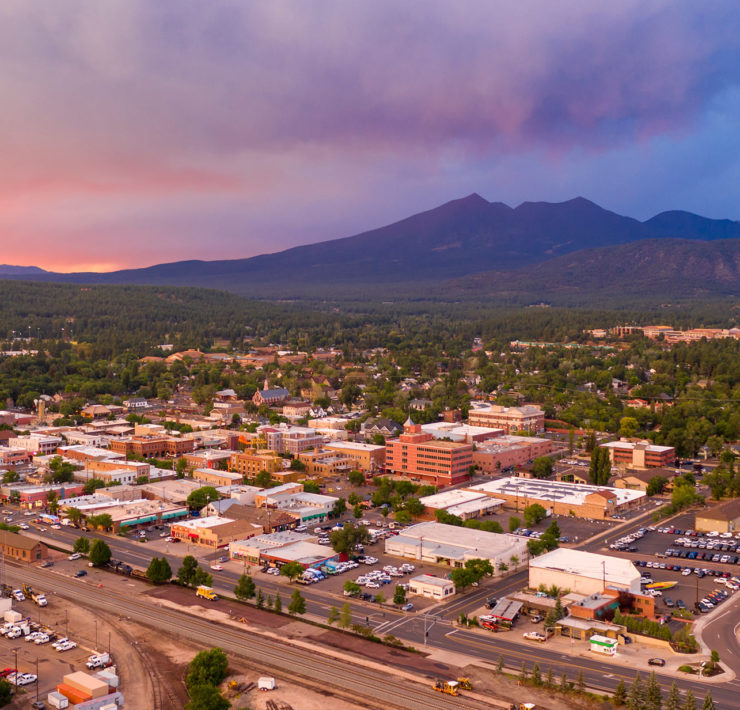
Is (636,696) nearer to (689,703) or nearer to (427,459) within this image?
(689,703)

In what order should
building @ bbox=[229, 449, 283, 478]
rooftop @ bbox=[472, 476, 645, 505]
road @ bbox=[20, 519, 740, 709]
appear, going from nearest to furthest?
road @ bbox=[20, 519, 740, 709], rooftop @ bbox=[472, 476, 645, 505], building @ bbox=[229, 449, 283, 478]

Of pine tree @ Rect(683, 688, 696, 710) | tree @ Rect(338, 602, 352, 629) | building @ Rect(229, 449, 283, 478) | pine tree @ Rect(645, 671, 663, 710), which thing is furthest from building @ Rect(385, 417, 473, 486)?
pine tree @ Rect(683, 688, 696, 710)

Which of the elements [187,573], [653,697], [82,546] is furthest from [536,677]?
[82,546]

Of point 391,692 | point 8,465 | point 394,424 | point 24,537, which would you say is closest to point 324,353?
point 394,424

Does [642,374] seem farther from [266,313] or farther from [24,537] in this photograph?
[266,313]

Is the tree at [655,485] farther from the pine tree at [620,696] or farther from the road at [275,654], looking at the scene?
the road at [275,654]

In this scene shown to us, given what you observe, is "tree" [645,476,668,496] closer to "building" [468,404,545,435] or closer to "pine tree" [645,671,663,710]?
"building" [468,404,545,435]
